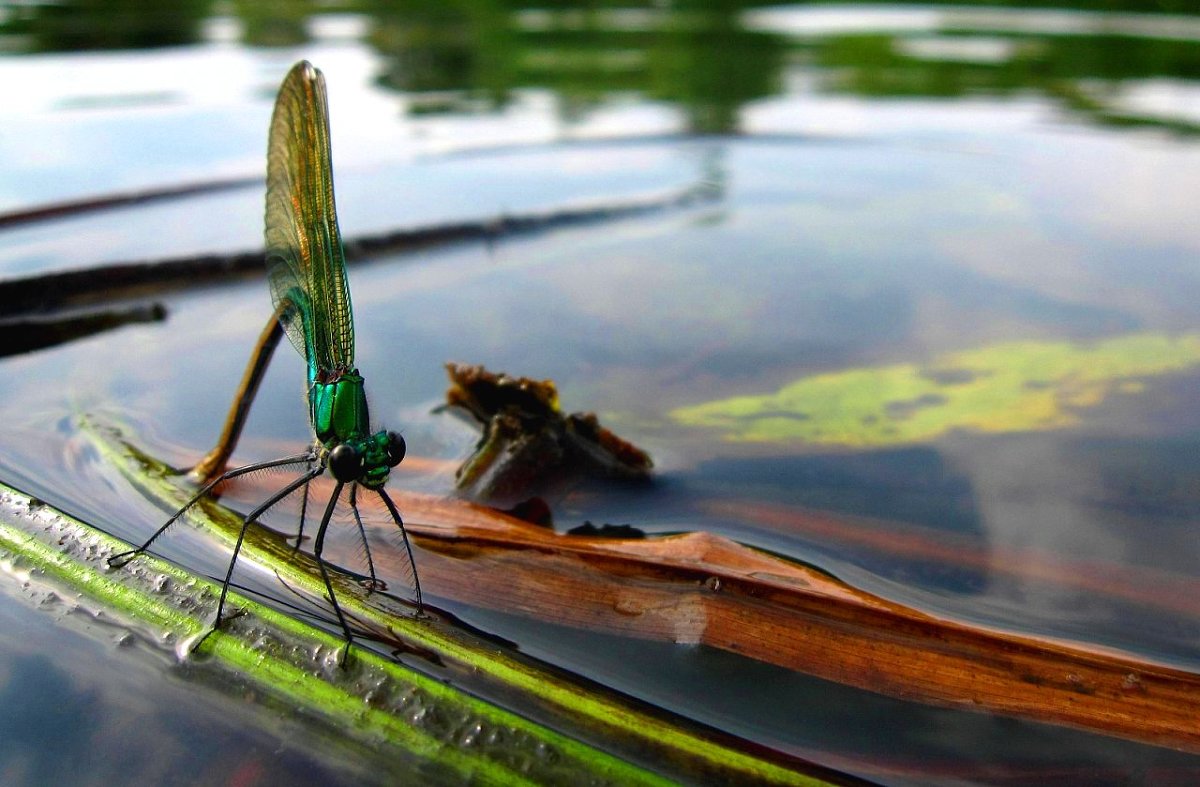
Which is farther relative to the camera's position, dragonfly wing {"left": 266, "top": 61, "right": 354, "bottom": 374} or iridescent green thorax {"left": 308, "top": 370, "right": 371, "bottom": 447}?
dragonfly wing {"left": 266, "top": 61, "right": 354, "bottom": 374}

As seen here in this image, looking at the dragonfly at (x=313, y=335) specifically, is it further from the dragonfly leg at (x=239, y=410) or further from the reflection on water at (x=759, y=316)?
the reflection on water at (x=759, y=316)

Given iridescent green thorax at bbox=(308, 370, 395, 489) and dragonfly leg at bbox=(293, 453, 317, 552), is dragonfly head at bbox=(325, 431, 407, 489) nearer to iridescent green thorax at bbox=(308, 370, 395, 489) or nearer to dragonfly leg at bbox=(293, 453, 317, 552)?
iridescent green thorax at bbox=(308, 370, 395, 489)

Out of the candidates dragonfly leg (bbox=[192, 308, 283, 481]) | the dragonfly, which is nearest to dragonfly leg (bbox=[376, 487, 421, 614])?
the dragonfly

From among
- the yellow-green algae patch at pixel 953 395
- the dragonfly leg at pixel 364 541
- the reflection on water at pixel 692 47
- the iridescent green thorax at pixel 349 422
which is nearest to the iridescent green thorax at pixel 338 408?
the iridescent green thorax at pixel 349 422

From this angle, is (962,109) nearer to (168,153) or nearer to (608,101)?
(608,101)

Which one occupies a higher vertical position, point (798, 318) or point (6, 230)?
point (6, 230)

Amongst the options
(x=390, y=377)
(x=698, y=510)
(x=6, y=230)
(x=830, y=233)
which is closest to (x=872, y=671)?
(x=698, y=510)
